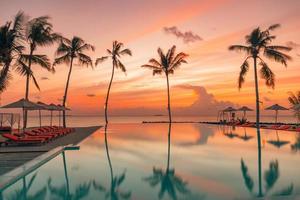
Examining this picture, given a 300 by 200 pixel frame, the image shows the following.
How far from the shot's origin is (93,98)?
4681 centimetres

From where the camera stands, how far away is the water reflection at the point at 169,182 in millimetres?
5953

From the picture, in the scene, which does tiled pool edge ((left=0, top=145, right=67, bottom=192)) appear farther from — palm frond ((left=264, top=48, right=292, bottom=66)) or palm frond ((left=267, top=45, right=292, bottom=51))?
palm frond ((left=267, top=45, right=292, bottom=51))

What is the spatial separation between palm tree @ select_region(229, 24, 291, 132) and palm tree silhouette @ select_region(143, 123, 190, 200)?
1929 centimetres

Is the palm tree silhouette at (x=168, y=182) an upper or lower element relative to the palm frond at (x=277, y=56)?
lower

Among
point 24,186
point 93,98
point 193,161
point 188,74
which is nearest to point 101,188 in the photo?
point 24,186

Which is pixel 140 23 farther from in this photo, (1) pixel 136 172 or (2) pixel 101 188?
(2) pixel 101 188

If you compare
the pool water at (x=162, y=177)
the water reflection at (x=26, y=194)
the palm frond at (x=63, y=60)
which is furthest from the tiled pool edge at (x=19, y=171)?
the palm frond at (x=63, y=60)

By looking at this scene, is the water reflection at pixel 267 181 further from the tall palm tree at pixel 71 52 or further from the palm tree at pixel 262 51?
the tall palm tree at pixel 71 52

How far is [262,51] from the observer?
25672mm

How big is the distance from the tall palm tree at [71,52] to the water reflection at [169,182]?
72.4 feet

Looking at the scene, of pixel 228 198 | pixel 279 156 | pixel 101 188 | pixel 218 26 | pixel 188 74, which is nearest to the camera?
pixel 228 198

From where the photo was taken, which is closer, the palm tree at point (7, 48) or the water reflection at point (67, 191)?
the water reflection at point (67, 191)

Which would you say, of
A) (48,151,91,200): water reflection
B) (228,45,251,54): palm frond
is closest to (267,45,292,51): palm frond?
(228,45,251,54): palm frond

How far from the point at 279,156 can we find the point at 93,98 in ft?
127
